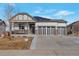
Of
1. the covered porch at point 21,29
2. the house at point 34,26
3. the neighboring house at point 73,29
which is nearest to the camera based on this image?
the covered porch at point 21,29

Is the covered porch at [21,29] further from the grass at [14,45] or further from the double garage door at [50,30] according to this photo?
the grass at [14,45]

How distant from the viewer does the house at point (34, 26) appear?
2723 cm

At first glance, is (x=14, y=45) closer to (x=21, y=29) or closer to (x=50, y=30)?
(x=21, y=29)

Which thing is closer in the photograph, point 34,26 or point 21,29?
point 21,29

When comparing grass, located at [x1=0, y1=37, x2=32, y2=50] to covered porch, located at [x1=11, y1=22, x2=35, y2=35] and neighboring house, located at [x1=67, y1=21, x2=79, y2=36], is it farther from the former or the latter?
neighboring house, located at [x1=67, y1=21, x2=79, y2=36]

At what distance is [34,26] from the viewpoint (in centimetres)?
3155

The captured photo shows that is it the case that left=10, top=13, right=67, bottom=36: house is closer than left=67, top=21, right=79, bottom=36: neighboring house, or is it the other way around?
left=10, top=13, right=67, bottom=36: house

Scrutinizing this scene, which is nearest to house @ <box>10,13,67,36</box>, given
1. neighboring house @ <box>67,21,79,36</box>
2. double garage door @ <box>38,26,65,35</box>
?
double garage door @ <box>38,26,65,35</box>

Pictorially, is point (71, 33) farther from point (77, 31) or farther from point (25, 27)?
point (25, 27)

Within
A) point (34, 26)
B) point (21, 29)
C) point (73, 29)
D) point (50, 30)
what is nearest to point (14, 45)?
point (21, 29)

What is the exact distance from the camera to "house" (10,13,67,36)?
27234 mm

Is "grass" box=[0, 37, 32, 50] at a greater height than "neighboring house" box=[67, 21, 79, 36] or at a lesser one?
greater

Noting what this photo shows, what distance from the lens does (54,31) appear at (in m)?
30.4

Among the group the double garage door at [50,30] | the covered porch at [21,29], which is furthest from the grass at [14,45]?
the double garage door at [50,30]
